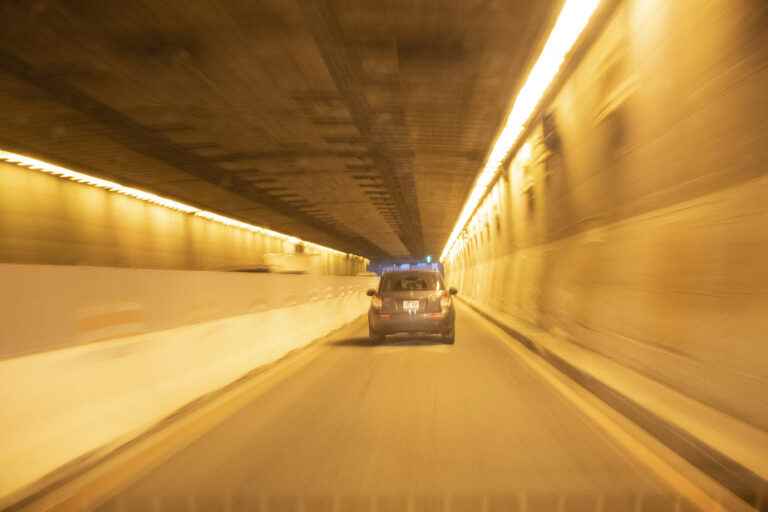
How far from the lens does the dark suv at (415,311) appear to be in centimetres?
1512

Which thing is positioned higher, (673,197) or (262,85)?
(262,85)

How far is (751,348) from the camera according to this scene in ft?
19.7

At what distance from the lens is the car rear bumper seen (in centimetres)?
1509

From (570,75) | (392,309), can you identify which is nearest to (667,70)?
(570,75)

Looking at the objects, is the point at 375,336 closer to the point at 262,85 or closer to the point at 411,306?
the point at 411,306

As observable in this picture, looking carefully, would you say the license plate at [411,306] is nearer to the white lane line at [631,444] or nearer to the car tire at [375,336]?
the car tire at [375,336]

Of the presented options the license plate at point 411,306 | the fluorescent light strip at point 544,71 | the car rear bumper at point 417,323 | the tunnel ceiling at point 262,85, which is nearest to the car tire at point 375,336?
the car rear bumper at point 417,323

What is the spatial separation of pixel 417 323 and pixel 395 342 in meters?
1.35

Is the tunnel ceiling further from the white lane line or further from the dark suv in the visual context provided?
the white lane line

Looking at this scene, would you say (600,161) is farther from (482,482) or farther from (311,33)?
(482,482)

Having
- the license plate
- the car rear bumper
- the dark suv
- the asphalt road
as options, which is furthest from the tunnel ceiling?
the asphalt road

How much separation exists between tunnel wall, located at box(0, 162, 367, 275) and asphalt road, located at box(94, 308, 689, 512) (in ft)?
48.4

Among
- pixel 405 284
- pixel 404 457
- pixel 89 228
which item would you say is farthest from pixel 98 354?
pixel 89 228

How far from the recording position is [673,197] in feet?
26.3
